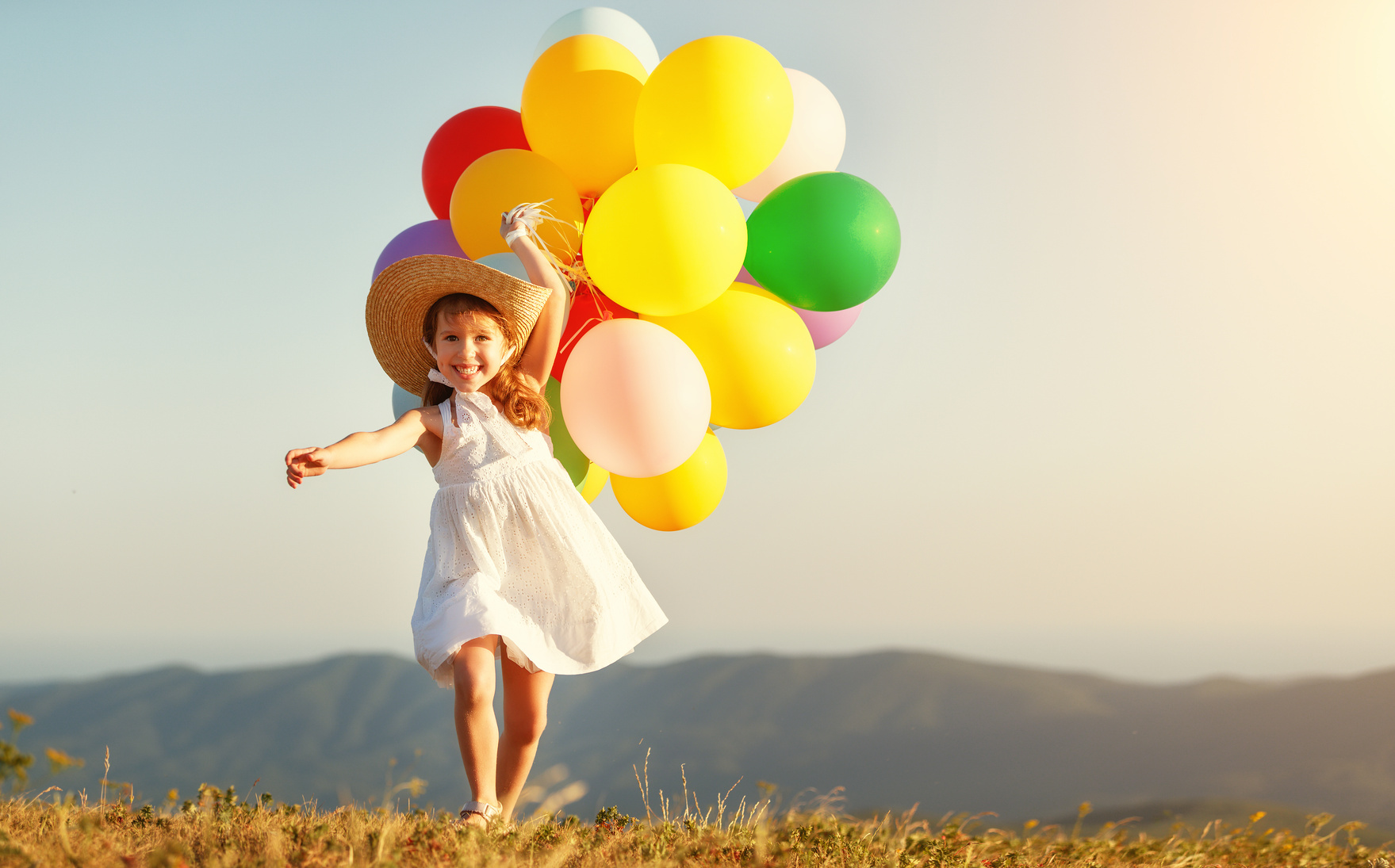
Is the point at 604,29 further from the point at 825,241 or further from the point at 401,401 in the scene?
the point at 401,401

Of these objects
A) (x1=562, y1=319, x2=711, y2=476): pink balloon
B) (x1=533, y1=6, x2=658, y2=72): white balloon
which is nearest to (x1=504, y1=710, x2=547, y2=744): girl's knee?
(x1=562, y1=319, x2=711, y2=476): pink balloon

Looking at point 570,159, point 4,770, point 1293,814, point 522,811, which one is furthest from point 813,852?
point 570,159

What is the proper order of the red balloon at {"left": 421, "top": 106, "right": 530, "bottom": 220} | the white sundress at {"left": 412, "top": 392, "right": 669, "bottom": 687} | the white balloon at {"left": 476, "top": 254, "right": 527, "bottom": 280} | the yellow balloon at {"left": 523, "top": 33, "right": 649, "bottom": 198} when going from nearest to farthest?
the white sundress at {"left": 412, "top": 392, "right": 669, "bottom": 687}
the white balloon at {"left": 476, "top": 254, "right": 527, "bottom": 280}
the yellow balloon at {"left": 523, "top": 33, "right": 649, "bottom": 198}
the red balloon at {"left": 421, "top": 106, "right": 530, "bottom": 220}

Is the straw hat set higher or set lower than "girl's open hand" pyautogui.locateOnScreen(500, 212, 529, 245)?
lower

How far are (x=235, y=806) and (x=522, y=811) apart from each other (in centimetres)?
83

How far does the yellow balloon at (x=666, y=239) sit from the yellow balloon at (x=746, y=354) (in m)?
0.15

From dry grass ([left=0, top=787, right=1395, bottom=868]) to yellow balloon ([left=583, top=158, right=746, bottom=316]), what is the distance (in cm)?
151

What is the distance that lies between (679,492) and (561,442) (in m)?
0.45

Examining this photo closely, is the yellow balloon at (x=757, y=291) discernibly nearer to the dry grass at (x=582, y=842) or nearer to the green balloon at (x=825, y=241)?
the green balloon at (x=825, y=241)

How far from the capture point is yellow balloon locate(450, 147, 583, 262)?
288cm

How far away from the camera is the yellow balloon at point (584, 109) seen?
2.97 meters

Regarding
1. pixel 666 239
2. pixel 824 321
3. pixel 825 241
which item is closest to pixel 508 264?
pixel 666 239

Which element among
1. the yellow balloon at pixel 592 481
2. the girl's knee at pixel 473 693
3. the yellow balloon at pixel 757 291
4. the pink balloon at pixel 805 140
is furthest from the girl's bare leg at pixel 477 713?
the pink balloon at pixel 805 140

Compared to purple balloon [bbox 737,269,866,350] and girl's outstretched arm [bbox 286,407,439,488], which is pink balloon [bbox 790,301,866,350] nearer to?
purple balloon [bbox 737,269,866,350]
